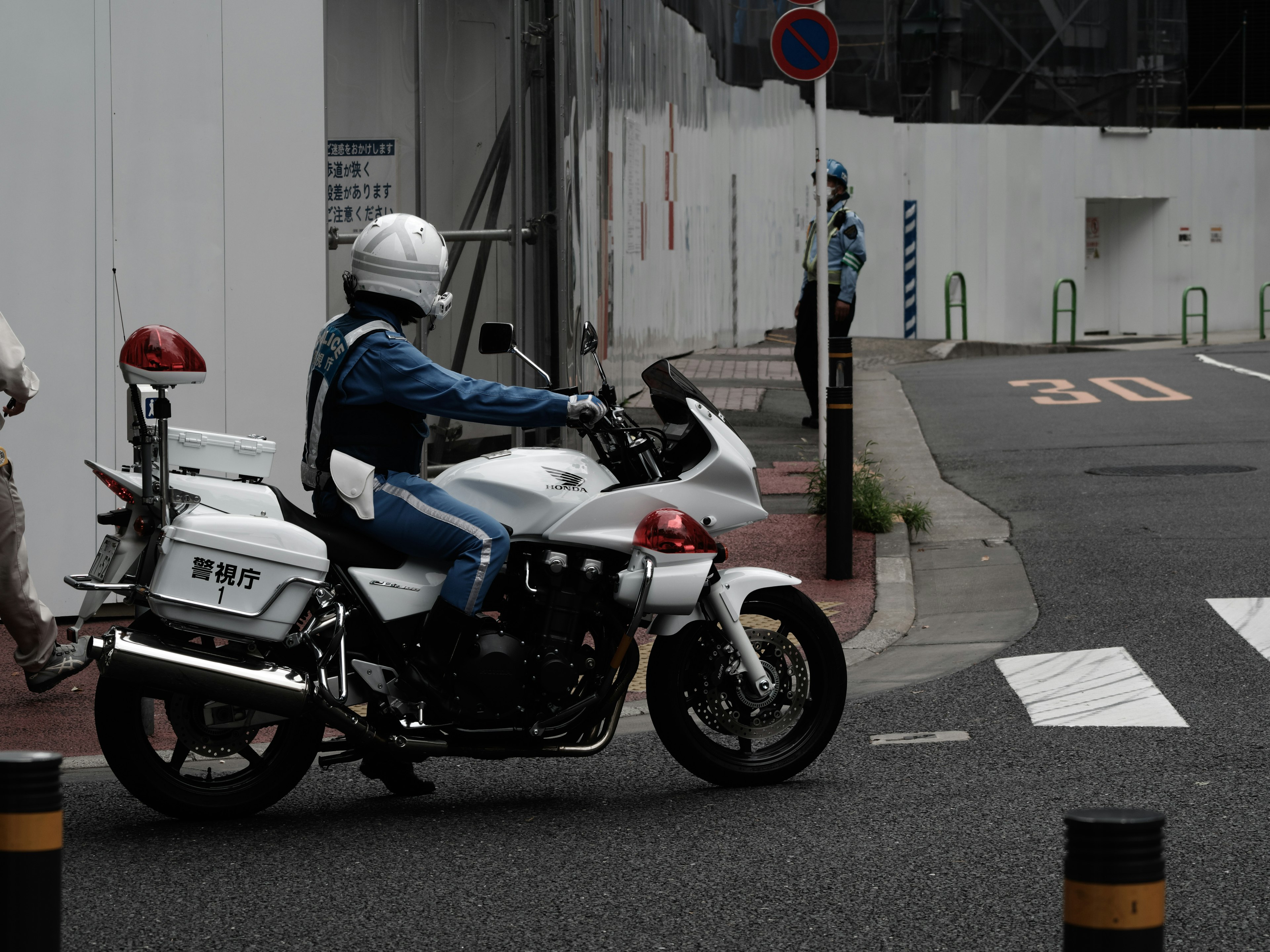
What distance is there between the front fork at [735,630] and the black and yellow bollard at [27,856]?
2.69 m

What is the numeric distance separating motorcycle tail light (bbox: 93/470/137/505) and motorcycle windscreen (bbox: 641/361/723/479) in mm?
1557

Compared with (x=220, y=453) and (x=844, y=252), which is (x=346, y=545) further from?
(x=844, y=252)

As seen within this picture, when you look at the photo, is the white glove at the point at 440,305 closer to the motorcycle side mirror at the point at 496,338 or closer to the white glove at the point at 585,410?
the motorcycle side mirror at the point at 496,338

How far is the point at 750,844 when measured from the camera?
464 centimetres

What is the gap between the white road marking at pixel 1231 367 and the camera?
18.6m

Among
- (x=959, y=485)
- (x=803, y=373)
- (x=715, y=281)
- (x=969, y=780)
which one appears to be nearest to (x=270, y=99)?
(x=969, y=780)

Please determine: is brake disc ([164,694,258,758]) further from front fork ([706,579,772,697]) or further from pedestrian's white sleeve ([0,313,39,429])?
pedestrian's white sleeve ([0,313,39,429])

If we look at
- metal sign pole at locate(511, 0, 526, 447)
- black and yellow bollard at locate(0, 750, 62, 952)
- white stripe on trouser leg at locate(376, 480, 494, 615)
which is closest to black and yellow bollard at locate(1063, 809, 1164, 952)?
black and yellow bollard at locate(0, 750, 62, 952)

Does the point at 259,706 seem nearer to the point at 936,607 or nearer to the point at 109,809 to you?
the point at 109,809

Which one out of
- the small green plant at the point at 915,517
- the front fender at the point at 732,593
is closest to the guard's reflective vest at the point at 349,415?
the front fender at the point at 732,593

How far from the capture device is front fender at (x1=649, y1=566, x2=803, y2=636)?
505 cm

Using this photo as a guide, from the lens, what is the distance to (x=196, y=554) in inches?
184

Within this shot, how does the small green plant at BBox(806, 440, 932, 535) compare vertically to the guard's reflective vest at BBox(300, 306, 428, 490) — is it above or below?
below

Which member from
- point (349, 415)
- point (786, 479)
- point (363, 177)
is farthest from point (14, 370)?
point (786, 479)
